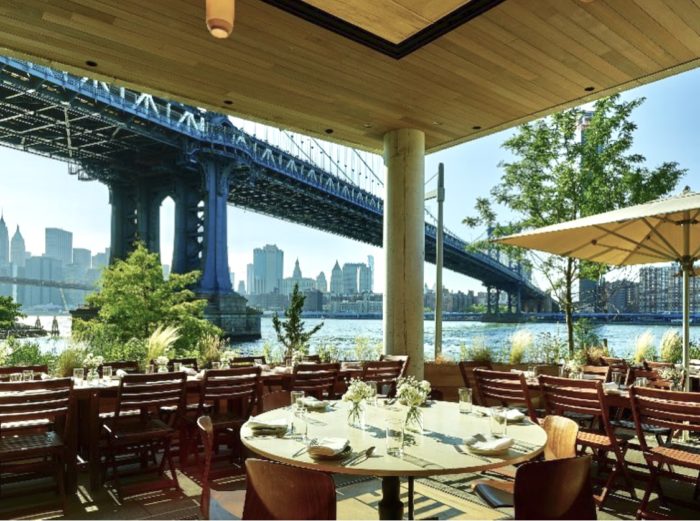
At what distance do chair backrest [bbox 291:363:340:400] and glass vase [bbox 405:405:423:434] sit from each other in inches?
91.1

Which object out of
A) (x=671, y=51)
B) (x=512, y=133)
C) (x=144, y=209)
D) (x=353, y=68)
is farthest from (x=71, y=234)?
(x=671, y=51)

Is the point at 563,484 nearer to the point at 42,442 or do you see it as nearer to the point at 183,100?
the point at 42,442

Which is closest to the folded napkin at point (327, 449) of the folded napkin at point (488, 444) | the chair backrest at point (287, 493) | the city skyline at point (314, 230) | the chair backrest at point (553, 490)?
the chair backrest at point (287, 493)

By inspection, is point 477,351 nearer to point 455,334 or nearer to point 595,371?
point 595,371

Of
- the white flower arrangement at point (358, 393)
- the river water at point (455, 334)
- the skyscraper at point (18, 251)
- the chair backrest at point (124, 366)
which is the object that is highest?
the skyscraper at point (18, 251)

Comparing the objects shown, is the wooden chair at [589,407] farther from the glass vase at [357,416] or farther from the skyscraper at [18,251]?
the skyscraper at [18,251]

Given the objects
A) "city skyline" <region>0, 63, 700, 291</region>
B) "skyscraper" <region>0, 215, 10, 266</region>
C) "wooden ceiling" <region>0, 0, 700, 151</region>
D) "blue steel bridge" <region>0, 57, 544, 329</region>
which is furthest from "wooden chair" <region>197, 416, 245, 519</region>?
"skyscraper" <region>0, 215, 10, 266</region>

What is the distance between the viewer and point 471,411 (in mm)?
3230

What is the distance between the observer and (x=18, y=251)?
21969 millimetres

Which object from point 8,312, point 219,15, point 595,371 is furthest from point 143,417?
point 8,312

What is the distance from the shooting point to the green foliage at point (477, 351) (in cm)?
815

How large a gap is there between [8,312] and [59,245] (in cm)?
1319

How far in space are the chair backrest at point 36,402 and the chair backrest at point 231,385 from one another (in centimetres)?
101

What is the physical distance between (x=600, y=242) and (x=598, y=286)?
768 cm
